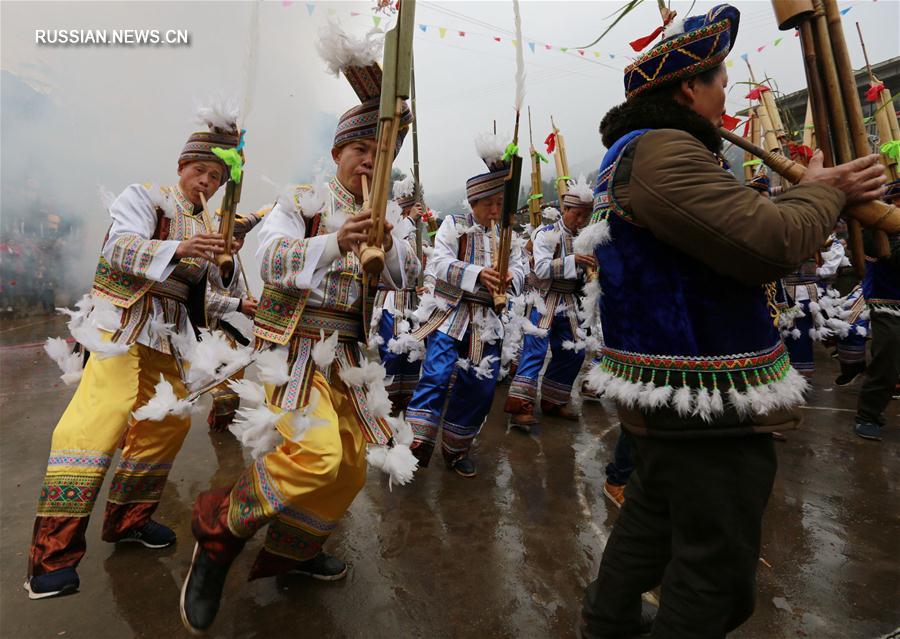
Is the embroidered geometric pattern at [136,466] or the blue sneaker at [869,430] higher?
the blue sneaker at [869,430]

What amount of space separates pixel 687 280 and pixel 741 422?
0.41 meters

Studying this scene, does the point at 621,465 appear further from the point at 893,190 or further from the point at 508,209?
the point at 893,190

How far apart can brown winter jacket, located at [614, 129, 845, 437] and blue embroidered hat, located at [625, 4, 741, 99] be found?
273mm

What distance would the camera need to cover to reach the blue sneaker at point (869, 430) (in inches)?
156

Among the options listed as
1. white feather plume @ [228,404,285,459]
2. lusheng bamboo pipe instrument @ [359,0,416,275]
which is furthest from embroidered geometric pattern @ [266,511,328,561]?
lusheng bamboo pipe instrument @ [359,0,416,275]

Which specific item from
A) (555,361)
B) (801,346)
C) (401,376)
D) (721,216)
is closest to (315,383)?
(721,216)

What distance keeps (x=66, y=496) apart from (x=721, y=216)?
265 cm

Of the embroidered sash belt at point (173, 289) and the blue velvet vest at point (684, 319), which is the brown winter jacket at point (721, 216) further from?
the embroidered sash belt at point (173, 289)

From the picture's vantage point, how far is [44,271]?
523 inches

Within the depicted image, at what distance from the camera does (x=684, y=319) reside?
4.58 feet

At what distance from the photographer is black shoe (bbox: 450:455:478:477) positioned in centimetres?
343

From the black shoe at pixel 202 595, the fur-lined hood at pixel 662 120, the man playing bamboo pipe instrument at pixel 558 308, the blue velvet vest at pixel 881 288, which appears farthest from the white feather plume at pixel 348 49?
the blue velvet vest at pixel 881 288

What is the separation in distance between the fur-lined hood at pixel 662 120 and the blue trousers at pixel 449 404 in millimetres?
2114

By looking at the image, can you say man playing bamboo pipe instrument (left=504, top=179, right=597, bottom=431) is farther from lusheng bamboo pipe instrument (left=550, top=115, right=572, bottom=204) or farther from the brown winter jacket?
the brown winter jacket
